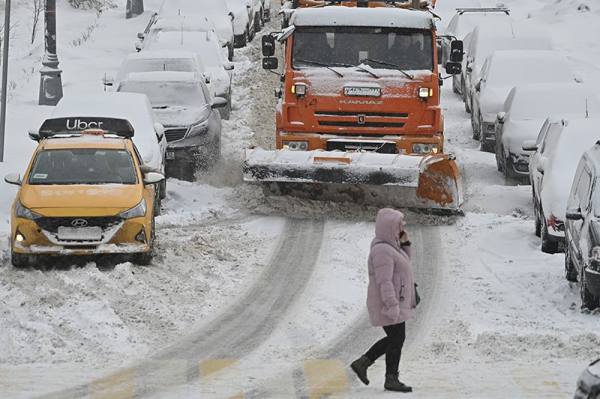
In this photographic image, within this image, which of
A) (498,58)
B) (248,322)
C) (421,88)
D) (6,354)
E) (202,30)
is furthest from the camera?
(202,30)

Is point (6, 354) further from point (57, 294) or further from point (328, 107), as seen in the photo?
point (328, 107)

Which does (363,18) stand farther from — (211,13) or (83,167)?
(211,13)

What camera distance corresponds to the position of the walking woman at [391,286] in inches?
417

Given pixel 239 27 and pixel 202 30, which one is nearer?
pixel 202 30

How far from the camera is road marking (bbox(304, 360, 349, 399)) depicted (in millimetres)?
11020

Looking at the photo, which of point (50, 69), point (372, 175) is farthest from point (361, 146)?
point (50, 69)

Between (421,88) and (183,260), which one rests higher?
(421,88)

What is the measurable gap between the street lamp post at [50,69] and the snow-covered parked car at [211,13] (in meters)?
7.33

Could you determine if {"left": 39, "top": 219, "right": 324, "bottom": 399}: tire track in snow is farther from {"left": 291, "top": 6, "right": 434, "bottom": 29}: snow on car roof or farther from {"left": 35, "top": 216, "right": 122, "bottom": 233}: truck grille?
{"left": 291, "top": 6, "right": 434, "bottom": 29}: snow on car roof

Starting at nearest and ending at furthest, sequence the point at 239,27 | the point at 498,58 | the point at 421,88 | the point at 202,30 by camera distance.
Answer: the point at 421,88 < the point at 498,58 < the point at 202,30 < the point at 239,27

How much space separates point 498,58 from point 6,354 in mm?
16829

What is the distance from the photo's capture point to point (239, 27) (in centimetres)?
3888

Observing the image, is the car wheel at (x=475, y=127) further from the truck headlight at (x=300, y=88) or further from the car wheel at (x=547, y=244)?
the car wheel at (x=547, y=244)

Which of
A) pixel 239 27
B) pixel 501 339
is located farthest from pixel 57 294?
pixel 239 27
